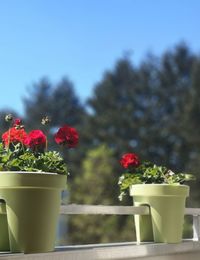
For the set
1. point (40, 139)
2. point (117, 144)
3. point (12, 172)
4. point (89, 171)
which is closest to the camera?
point (12, 172)

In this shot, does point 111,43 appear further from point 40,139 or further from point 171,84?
point 40,139

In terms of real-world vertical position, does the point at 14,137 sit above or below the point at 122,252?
above

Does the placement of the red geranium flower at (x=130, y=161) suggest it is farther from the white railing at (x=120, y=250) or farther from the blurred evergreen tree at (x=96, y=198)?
the blurred evergreen tree at (x=96, y=198)

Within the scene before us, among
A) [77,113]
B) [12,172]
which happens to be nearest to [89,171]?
[77,113]

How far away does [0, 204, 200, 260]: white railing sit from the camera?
46.3 inches

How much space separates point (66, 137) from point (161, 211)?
429 mm

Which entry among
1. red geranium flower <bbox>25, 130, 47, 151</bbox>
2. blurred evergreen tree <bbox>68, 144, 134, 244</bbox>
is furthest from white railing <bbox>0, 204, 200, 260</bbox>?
blurred evergreen tree <bbox>68, 144, 134, 244</bbox>

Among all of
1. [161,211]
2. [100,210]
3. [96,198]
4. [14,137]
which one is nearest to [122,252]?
[100,210]

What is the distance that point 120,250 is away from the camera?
138cm

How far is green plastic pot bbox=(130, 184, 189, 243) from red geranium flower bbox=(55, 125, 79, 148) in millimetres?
370

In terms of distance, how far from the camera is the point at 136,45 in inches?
469

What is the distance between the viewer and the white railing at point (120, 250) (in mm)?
1177

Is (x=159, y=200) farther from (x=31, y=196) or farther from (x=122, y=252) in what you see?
(x=31, y=196)

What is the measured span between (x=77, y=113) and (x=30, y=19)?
224 cm
